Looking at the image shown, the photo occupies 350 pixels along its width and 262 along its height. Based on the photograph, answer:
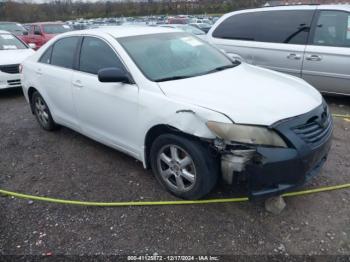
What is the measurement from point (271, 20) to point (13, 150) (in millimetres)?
4922

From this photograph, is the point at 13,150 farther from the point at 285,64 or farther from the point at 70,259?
the point at 285,64

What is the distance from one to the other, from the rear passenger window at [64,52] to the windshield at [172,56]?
0.92 m

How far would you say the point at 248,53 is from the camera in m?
6.11

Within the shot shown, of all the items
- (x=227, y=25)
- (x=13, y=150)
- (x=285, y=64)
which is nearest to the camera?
(x=13, y=150)

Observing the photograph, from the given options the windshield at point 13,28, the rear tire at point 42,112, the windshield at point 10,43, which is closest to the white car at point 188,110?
the rear tire at point 42,112

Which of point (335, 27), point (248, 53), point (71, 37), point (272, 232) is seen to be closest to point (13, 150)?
point (71, 37)

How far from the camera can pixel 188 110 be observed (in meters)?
2.71

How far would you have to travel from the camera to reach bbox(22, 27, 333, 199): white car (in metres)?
2.52

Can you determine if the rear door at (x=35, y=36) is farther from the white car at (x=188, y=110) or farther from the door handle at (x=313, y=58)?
the door handle at (x=313, y=58)

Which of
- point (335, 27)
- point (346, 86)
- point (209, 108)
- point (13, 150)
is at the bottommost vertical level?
point (13, 150)

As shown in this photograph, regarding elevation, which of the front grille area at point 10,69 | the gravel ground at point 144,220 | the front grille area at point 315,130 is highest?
the front grille area at point 315,130

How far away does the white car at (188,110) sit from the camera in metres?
2.52

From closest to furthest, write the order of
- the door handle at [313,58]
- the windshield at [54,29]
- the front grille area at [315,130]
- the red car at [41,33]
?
the front grille area at [315,130] < the door handle at [313,58] < the red car at [41,33] < the windshield at [54,29]

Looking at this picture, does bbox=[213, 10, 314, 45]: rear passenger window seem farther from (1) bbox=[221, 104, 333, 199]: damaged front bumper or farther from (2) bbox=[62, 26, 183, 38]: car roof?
(1) bbox=[221, 104, 333, 199]: damaged front bumper
